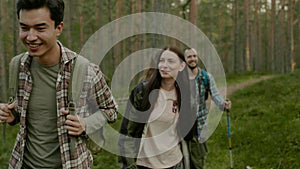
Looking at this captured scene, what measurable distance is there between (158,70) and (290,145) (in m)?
5.33

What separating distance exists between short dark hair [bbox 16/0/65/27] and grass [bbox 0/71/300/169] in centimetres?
474

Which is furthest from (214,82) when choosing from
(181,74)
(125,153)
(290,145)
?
(290,145)

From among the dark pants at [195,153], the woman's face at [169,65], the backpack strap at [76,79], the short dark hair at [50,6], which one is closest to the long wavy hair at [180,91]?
the woman's face at [169,65]

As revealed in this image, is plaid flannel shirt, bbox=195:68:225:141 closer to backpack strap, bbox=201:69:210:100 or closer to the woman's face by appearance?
backpack strap, bbox=201:69:210:100

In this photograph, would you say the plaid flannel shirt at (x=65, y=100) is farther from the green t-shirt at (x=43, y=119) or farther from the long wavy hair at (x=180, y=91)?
the long wavy hair at (x=180, y=91)

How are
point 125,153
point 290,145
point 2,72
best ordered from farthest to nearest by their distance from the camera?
point 2,72 → point 290,145 → point 125,153

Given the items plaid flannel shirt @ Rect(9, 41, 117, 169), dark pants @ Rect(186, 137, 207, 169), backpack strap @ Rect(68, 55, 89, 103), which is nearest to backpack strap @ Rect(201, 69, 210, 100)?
dark pants @ Rect(186, 137, 207, 169)

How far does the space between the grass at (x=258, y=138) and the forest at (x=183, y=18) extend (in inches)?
101

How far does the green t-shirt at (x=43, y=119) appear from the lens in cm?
252

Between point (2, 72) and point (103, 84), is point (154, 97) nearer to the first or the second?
point (103, 84)

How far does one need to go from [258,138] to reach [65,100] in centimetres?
735

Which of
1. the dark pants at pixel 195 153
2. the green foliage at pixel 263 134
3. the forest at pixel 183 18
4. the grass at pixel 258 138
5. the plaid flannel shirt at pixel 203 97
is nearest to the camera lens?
the dark pants at pixel 195 153

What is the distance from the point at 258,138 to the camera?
30.1 feet

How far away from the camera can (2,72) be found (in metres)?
9.87
